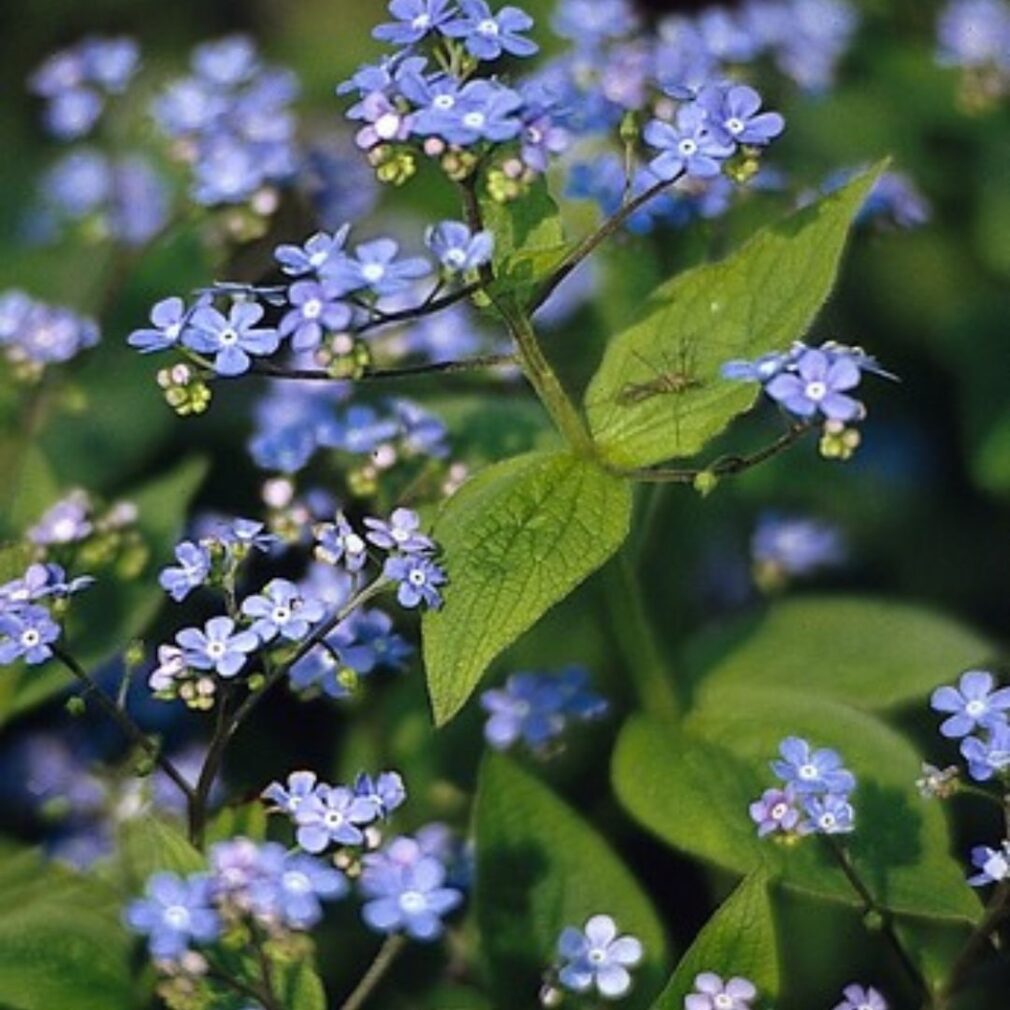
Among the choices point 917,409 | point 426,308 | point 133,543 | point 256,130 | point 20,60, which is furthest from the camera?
point 20,60

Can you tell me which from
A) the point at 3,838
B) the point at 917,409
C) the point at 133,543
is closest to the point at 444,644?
the point at 133,543

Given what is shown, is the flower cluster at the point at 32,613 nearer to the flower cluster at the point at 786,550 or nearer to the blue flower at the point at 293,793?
the blue flower at the point at 293,793

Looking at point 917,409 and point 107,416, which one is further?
point 917,409

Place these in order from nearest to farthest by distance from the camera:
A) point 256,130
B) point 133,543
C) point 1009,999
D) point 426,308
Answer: point 426,308, point 133,543, point 1009,999, point 256,130

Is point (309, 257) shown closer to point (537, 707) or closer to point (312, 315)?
point (312, 315)

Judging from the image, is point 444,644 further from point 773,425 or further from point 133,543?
point 773,425

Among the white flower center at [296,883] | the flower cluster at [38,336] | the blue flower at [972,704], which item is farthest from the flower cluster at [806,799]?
the flower cluster at [38,336]
